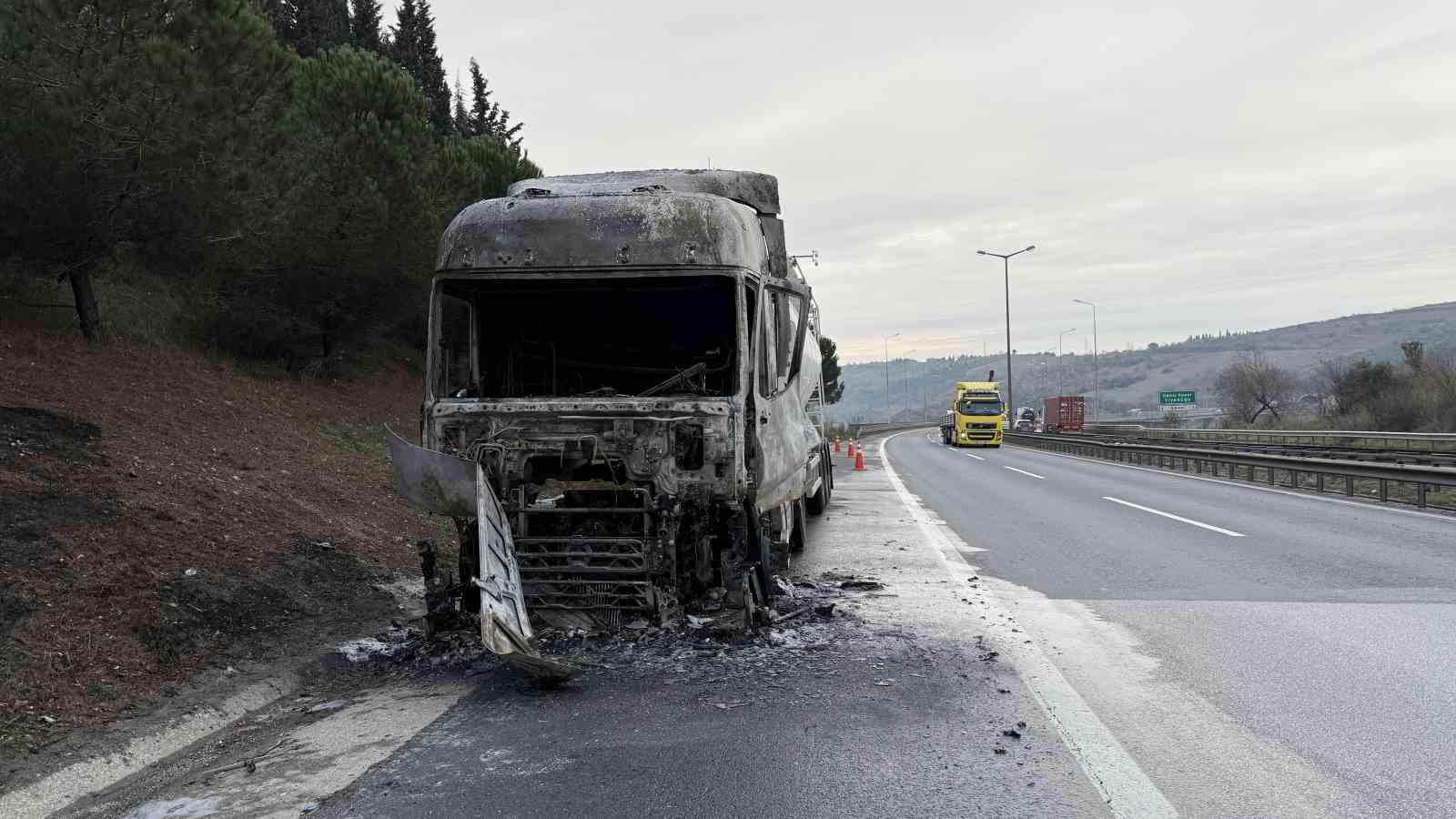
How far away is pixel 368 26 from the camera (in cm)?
5091

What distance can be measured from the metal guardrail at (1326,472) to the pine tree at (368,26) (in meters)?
41.9

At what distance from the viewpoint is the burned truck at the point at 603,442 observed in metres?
5.72

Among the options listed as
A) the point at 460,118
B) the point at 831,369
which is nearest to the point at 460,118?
the point at 460,118

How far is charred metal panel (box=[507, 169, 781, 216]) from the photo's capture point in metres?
7.67

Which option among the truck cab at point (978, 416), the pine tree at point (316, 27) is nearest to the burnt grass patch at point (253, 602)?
the truck cab at point (978, 416)

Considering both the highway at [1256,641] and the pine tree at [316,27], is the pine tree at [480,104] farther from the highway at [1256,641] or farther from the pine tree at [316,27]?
the highway at [1256,641]

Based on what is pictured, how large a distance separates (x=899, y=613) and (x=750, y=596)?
1385 mm

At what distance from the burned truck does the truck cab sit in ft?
116

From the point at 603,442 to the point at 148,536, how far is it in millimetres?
3625

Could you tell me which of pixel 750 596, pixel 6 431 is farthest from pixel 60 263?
pixel 750 596

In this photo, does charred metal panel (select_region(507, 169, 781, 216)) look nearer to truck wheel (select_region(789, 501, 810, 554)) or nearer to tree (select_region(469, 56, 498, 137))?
truck wheel (select_region(789, 501, 810, 554))

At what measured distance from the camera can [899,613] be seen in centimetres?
679

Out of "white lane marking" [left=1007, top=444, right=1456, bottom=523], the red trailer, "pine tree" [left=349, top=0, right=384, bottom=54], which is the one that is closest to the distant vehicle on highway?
the red trailer

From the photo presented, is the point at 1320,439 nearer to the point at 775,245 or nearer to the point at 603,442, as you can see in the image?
the point at 775,245
